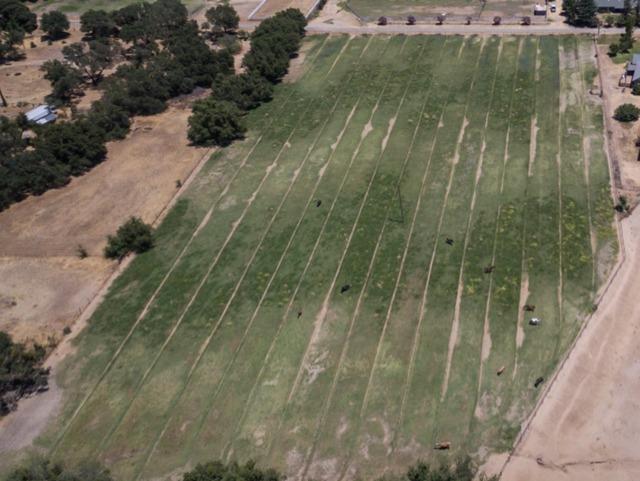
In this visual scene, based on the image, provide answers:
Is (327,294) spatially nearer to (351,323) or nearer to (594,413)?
(351,323)

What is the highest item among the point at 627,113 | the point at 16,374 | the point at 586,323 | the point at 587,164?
the point at 627,113

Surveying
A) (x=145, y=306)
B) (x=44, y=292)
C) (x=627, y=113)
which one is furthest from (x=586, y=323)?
(x=44, y=292)

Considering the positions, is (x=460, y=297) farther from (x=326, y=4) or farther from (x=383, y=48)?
(x=326, y=4)

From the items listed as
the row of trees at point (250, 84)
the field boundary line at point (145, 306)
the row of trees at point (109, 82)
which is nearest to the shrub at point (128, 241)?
the field boundary line at point (145, 306)

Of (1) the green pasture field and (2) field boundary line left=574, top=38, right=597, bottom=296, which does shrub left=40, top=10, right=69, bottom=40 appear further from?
(2) field boundary line left=574, top=38, right=597, bottom=296

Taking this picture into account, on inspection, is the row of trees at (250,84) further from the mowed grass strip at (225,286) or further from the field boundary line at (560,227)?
the field boundary line at (560,227)
